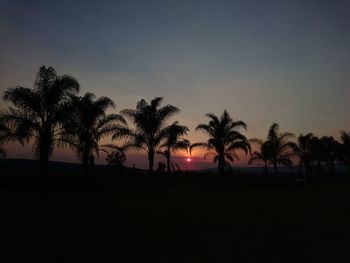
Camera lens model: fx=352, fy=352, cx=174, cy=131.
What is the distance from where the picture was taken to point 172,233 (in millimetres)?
8711

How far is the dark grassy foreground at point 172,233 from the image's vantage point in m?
6.84

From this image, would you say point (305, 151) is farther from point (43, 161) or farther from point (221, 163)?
point (43, 161)

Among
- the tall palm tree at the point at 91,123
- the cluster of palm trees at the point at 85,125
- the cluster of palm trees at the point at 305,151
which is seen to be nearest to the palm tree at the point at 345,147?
the cluster of palm trees at the point at 305,151

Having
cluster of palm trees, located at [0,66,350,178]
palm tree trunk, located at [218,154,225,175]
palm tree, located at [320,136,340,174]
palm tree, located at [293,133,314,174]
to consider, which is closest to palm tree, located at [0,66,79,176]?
cluster of palm trees, located at [0,66,350,178]

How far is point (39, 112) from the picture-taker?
19469mm

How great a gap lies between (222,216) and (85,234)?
185 inches

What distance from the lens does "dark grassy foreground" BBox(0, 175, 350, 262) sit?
6.84 m

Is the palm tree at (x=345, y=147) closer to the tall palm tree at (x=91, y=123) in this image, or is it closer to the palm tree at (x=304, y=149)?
the palm tree at (x=304, y=149)

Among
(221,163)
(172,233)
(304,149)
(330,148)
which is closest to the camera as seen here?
(172,233)

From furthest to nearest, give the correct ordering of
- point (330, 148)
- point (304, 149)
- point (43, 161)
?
point (330, 148), point (304, 149), point (43, 161)

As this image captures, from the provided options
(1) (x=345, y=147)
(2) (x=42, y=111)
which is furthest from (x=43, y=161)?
(1) (x=345, y=147)

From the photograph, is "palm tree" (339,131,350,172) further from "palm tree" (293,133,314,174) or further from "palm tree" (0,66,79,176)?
"palm tree" (0,66,79,176)

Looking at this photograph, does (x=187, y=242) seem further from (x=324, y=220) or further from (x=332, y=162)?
(x=332, y=162)

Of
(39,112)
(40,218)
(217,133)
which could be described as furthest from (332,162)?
(40,218)
